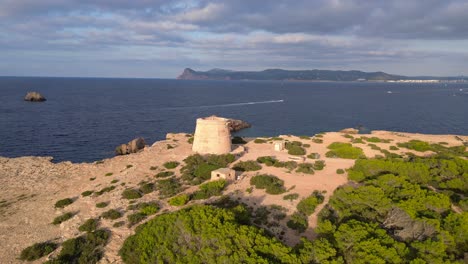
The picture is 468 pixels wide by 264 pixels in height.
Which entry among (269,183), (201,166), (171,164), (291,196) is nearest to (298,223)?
(291,196)

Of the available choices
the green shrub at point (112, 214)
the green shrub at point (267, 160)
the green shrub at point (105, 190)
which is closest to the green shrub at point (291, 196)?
the green shrub at point (267, 160)

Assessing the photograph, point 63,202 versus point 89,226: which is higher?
point 63,202

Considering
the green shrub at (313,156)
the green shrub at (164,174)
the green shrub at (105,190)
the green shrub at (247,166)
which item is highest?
the green shrub at (313,156)

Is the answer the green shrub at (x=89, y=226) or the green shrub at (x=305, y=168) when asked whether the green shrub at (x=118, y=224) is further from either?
the green shrub at (x=305, y=168)

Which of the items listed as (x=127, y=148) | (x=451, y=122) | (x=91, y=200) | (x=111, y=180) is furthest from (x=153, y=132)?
(x=451, y=122)

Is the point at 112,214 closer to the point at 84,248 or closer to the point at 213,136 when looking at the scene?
the point at 84,248

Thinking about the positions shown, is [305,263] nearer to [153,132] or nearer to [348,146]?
[348,146]

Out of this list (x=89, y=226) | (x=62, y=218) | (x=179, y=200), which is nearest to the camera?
(x=89, y=226)
